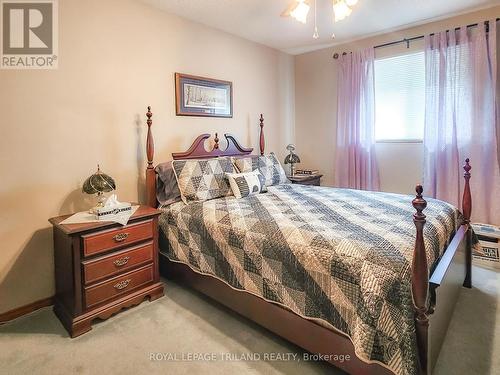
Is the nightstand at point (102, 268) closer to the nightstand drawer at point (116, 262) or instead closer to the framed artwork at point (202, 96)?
the nightstand drawer at point (116, 262)

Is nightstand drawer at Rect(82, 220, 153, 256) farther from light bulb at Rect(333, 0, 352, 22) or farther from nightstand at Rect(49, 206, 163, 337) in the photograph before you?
light bulb at Rect(333, 0, 352, 22)

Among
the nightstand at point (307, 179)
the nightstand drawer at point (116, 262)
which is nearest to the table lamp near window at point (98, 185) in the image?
the nightstand drawer at point (116, 262)

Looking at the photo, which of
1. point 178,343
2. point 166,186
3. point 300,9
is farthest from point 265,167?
point 178,343

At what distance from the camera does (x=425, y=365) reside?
1.28m

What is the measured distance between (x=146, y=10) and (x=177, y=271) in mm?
2300

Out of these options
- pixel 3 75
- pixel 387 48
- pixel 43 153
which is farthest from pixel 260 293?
pixel 387 48

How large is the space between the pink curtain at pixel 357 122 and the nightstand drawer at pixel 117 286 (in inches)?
108

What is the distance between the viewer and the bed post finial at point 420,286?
1258 millimetres

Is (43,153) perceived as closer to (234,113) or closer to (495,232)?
(234,113)

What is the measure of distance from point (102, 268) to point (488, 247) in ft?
10.9

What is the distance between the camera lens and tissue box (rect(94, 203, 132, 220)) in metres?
2.10

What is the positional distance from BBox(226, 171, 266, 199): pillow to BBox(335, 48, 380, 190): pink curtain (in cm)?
151

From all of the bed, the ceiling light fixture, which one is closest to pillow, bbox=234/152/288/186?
the bed

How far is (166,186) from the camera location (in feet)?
8.75
